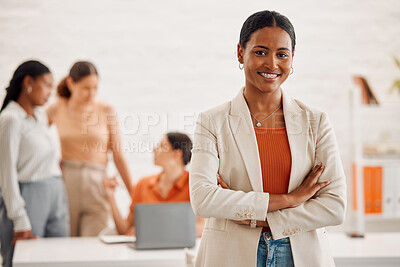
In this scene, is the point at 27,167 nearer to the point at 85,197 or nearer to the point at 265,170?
the point at 85,197

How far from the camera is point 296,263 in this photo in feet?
4.42

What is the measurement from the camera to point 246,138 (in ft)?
4.52

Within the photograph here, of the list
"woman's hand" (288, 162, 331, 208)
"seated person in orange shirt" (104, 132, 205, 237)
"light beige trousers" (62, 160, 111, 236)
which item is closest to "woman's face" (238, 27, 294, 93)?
"woman's hand" (288, 162, 331, 208)

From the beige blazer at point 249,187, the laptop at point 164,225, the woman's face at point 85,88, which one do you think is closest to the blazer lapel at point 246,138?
the beige blazer at point 249,187

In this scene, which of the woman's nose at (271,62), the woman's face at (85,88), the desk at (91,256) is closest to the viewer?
the woman's nose at (271,62)

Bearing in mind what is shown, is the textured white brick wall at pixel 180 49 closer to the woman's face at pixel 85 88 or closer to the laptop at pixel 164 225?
the woman's face at pixel 85 88

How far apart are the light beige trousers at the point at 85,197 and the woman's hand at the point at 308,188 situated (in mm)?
2332

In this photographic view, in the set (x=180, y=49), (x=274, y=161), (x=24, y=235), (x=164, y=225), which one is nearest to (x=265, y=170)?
(x=274, y=161)

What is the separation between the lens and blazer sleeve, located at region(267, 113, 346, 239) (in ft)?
4.49

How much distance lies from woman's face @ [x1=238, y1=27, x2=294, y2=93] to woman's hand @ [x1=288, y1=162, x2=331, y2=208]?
255mm

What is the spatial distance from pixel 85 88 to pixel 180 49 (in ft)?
3.13

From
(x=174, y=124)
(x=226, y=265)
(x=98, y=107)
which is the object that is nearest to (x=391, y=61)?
(x=174, y=124)

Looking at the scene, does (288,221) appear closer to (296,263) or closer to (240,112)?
(296,263)

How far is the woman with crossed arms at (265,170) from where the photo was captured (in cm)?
135
